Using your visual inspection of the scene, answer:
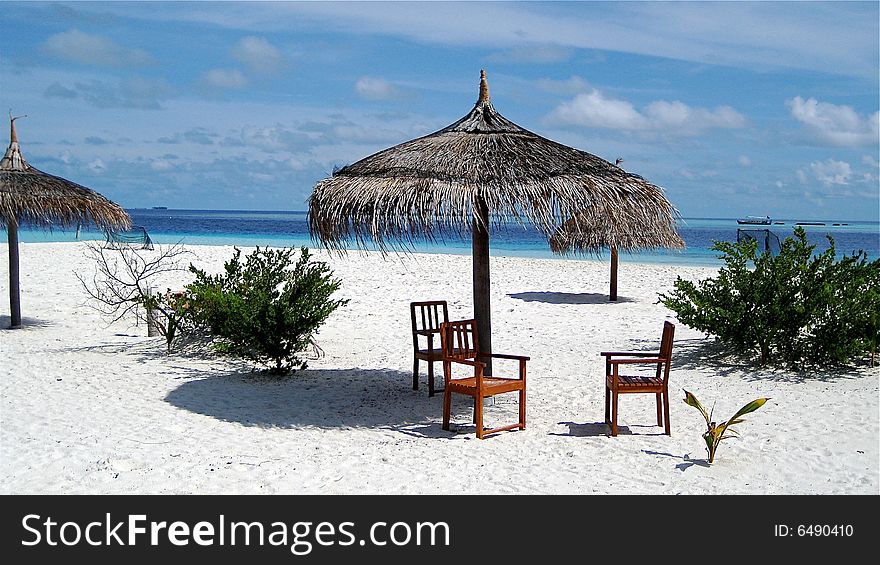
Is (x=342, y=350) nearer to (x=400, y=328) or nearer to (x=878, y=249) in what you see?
(x=400, y=328)

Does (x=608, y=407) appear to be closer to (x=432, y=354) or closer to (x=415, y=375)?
(x=432, y=354)

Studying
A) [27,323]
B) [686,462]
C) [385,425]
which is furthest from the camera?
[27,323]

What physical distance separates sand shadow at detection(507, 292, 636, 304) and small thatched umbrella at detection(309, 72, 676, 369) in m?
6.87

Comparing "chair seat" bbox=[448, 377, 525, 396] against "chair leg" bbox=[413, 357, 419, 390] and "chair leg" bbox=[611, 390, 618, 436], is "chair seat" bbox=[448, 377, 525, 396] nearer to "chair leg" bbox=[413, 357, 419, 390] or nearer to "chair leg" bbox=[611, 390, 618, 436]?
"chair leg" bbox=[611, 390, 618, 436]

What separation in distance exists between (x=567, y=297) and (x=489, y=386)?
8.28 m

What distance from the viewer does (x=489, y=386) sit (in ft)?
17.6

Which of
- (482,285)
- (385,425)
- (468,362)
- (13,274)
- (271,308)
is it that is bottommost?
(385,425)

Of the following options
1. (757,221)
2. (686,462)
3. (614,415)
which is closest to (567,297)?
(614,415)

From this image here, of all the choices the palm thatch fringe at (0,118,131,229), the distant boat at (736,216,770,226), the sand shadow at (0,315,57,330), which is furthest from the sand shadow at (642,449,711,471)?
the distant boat at (736,216,770,226)

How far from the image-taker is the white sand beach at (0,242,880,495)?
4.43 m

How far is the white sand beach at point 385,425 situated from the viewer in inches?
174

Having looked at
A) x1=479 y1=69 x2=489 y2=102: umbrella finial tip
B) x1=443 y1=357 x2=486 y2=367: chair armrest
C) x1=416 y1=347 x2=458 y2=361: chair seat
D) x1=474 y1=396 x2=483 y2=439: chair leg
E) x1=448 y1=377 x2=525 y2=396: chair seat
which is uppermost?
x1=479 y1=69 x2=489 y2=102: umbrella finial tip

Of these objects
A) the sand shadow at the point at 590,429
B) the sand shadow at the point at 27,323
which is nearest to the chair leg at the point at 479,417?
the sand shadow at the point at 590,429
